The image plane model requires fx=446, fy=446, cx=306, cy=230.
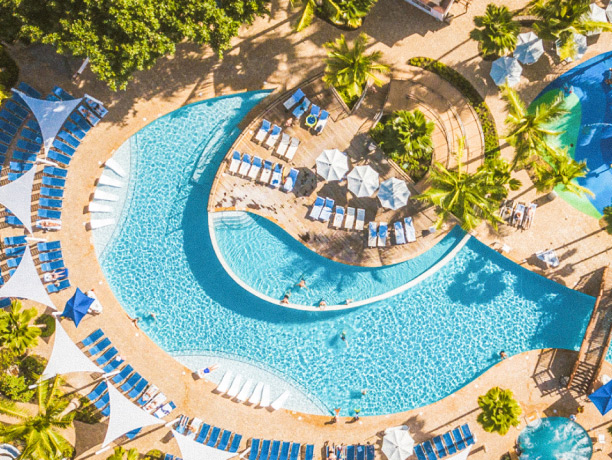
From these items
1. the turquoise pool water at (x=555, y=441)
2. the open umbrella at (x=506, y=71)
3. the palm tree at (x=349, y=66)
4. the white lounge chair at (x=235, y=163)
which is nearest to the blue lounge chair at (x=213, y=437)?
the white lounge chair at (x=235, y=163)

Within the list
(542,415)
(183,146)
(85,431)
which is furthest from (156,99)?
(542,415)

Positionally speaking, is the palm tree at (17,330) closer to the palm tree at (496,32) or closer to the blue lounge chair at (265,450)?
the blue lounge chair at (265,450)

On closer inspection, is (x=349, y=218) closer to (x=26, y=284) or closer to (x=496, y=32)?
(x=496, y=32)

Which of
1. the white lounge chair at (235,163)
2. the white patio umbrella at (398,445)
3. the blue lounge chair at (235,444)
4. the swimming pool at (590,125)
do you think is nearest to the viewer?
the white patio umbrella at (398,445)

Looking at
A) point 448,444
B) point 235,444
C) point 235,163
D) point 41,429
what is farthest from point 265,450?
point 235,163

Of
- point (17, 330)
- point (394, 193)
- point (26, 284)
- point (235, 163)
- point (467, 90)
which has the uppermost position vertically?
point (467, 90)

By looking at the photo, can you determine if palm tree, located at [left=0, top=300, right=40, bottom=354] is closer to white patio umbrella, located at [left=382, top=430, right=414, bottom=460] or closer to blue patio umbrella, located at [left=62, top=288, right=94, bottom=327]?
blue patio umbrella, located at [left=62, top=288, right=94, bottom=327]

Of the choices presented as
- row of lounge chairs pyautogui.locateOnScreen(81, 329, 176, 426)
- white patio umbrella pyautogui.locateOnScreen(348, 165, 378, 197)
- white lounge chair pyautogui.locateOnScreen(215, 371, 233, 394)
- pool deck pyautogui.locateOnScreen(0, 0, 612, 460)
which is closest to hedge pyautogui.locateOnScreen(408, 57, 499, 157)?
pool deck pyautogui.locateOnScreen(0, 0, 612, 460)
